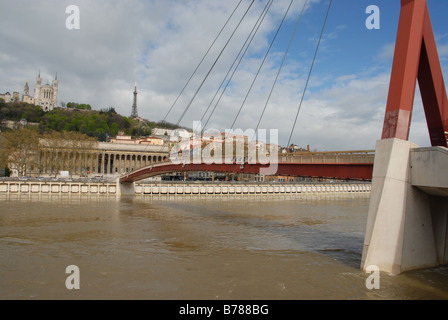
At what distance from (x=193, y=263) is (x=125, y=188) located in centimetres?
3762

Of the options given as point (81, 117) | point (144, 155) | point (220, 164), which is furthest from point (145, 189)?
point (81, 117)

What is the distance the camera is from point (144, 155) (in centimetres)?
8575

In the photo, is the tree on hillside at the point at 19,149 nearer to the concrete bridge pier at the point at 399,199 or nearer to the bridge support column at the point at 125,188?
the bridge support column at the point at 125,188

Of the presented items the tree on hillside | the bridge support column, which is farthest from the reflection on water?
the tree on hillside

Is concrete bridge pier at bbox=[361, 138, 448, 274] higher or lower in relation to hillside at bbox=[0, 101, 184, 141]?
lower

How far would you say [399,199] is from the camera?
928cm

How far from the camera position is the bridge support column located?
46.5 meters

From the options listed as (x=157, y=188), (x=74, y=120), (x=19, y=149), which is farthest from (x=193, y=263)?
(x=74, y=120)

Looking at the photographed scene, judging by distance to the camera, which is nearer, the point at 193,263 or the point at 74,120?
the point at 193,263

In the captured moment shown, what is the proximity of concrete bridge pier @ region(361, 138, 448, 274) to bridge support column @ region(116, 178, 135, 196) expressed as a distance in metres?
41.3

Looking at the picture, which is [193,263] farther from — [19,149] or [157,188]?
[19,149]

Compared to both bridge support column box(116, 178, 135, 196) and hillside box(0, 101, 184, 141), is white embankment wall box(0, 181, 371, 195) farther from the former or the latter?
hillside box(0, 101, 184, 141)
